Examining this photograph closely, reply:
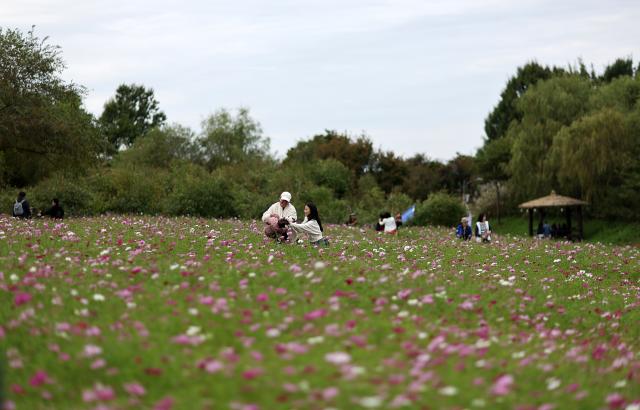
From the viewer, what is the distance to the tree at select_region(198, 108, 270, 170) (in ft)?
302

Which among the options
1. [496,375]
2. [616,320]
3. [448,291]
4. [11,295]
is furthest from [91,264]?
[616,320]

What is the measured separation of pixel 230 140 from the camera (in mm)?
94000

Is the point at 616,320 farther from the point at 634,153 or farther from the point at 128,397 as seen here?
the point at 634,153

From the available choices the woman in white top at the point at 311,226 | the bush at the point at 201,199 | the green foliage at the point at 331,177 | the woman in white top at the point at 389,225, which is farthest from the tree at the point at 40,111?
the green foliage at the point at 331,177

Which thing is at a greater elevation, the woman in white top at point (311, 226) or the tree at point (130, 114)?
the tree at point (130, 114)

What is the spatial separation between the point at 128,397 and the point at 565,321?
8.62 m

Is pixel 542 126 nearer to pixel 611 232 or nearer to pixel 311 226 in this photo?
pixel 611 232

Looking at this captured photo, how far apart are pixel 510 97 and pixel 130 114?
56305 mm

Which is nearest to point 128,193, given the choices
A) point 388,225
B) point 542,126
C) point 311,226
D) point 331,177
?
point 388,225

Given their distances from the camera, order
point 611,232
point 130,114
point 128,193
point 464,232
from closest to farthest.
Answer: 1. point 464,232
2. point 128,193
3. point 611,232
4. point 130,114

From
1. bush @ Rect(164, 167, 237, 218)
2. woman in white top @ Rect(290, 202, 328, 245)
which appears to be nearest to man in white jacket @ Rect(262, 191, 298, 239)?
woman in white top @ Rect(290, 202, 328, 245)

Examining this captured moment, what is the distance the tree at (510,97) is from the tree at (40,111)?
69.2 meters

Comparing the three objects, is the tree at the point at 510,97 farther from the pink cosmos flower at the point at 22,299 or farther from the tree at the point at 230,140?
the pink cosmos flower at the point at 22,299

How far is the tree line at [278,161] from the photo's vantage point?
3678 cm
